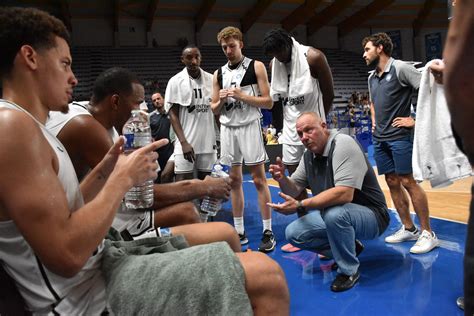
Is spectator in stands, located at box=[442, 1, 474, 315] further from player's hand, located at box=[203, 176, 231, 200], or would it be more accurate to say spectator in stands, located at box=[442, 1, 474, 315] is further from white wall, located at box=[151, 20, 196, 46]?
white wall, located at box=[151, 20, 196, 46]

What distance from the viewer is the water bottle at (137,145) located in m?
1.96

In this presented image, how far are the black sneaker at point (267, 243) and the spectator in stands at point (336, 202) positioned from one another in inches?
22.2

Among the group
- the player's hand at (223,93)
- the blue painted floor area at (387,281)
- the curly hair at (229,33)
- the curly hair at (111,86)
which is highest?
the curly hair at (229,33)

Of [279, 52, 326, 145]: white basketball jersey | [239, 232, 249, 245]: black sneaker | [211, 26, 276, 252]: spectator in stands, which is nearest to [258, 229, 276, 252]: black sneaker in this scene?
[211, 26, 276, 252]: spectator in stands

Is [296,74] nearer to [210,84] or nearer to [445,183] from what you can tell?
[210,84]

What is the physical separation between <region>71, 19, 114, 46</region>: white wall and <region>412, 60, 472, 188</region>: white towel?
16425mm

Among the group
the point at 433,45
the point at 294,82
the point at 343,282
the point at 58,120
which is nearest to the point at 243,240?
the point at 343,282

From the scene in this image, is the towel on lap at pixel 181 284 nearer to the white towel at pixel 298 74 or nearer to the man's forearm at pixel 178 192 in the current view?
the man's forearm at pixel 178 192

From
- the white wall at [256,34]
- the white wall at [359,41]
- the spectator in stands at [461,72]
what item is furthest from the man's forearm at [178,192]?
the white wall at [359,41]

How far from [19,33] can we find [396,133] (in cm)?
285

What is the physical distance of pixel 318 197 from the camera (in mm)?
2600

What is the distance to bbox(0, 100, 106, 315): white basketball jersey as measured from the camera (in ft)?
3.45

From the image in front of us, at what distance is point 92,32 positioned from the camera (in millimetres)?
16641

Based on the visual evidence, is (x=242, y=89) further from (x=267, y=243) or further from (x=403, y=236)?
(x=403, y=236)
